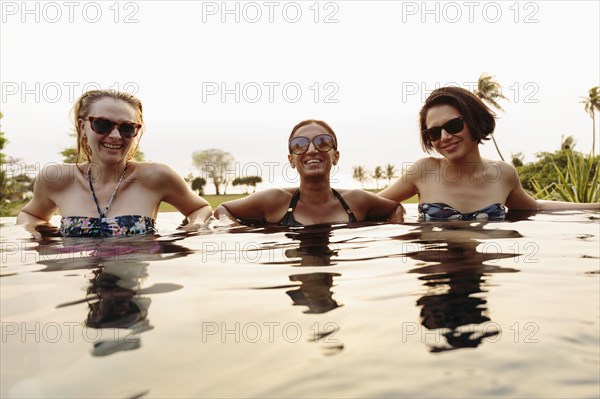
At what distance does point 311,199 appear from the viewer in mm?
5582

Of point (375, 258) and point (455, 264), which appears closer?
point (455, 264)

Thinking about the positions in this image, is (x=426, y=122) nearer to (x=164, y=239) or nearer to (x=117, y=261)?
(x=164, y=239)

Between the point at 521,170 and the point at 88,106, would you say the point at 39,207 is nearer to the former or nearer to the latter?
the point at 88,106

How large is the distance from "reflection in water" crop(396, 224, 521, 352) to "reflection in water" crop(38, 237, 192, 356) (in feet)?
3.45

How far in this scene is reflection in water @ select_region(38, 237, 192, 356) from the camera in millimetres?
1771

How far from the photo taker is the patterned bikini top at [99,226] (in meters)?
4.93

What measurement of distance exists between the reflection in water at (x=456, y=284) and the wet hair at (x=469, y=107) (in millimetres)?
1762

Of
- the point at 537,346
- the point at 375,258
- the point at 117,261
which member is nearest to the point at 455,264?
the point at 375,258

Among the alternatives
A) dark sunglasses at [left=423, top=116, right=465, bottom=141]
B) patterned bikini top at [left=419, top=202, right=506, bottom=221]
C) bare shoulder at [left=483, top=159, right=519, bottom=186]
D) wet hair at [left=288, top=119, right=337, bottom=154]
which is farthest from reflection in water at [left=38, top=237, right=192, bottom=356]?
bare shoulder at [left=483, top=159, right=519, bottom=186]

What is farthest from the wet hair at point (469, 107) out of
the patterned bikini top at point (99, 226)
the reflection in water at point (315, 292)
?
the reflection in water at point (315, 292)

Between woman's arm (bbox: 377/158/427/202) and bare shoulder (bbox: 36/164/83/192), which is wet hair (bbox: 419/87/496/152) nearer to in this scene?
woman's arm (bbox: 377/158/427/202)

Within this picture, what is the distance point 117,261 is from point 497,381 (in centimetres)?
244

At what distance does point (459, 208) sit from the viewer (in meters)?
5.73

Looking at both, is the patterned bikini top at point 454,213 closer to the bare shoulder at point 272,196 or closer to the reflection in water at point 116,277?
the bare shoulder at point 272,196
